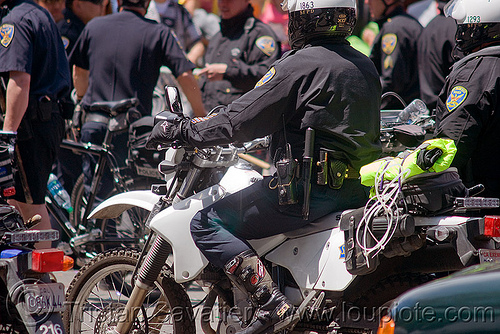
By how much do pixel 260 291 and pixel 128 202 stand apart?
1.01m

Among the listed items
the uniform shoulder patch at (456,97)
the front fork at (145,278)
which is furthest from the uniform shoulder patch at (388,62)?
the front fork at (145,278)

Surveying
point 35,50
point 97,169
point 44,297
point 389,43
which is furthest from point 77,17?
point 44,297

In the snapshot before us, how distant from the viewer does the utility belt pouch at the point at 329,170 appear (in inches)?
138

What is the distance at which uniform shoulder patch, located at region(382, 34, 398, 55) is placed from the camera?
7111mm

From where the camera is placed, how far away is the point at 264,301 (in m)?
3.55

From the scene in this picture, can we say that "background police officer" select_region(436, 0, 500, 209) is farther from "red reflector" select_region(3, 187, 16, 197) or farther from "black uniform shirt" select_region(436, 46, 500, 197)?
"red reflector" select_region(3, 187, 16, 197)

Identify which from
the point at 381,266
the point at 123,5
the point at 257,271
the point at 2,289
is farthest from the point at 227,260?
the point at 123,5

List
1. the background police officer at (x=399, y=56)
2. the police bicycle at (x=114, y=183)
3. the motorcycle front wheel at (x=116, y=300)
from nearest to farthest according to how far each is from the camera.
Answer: the motorcycle front wheel at (x=116, y=300), the police bicycle at (x=114, y=183), the background police officer at (x=399, y=56)

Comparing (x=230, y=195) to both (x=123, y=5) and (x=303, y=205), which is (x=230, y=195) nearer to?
(x=303, y=205)

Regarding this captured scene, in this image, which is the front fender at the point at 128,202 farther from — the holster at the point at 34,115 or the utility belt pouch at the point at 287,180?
the holster at the point at 34,115

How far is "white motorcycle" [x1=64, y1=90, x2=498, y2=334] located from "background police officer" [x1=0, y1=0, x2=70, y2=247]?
1.36m

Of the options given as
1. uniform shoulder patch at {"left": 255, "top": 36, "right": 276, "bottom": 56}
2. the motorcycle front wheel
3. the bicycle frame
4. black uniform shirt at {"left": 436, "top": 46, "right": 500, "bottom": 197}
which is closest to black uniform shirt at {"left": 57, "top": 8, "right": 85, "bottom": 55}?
the bicycle frame

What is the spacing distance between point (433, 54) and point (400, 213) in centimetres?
380

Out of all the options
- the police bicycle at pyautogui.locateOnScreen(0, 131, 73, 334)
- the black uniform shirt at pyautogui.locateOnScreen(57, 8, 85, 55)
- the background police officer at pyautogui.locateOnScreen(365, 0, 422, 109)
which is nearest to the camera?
the police bicycle at pyautogui.locateOnScreen(0, 131, 73, 334)
